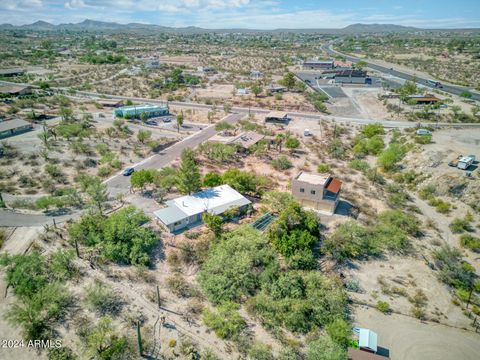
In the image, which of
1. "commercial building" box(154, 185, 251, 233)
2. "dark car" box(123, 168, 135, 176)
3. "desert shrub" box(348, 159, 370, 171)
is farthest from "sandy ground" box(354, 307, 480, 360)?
"dark car" box(123, 168, 135, 176)

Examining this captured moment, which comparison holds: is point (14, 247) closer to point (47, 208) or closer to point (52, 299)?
point (47, 208)

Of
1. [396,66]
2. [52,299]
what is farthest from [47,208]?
[396,66]

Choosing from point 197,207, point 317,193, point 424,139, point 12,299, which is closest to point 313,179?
point 317,193

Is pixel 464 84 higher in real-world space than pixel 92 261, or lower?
higher

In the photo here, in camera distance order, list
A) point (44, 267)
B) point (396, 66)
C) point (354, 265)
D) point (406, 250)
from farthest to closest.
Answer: point (396, 66), point (406, 250), point (354, 265), point (44, 267)

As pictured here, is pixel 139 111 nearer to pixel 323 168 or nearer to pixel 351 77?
pixel 323 168

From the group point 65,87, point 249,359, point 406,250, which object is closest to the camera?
point 249,359

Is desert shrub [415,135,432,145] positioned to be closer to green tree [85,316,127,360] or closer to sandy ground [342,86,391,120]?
sandy ground [342,86,391,120]
